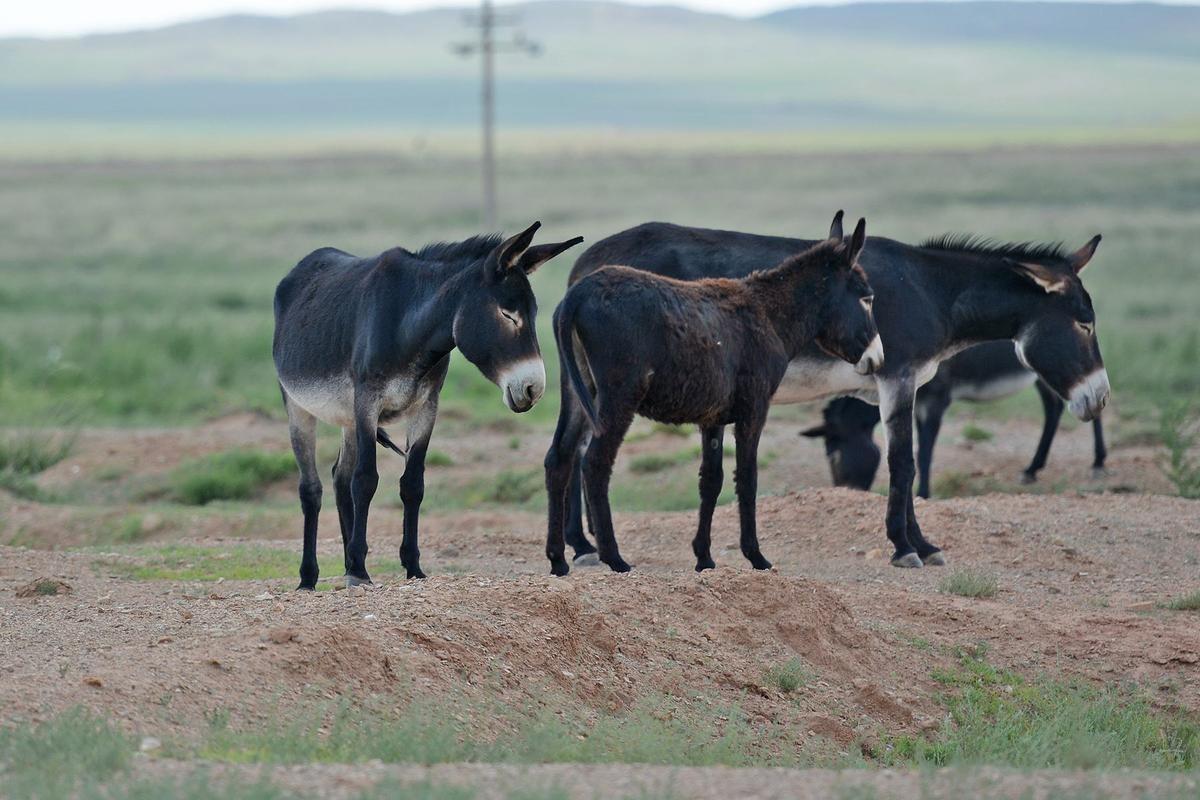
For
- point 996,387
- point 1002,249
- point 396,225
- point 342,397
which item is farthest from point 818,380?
point 396,225

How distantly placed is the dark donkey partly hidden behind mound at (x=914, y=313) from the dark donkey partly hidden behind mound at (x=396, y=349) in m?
1.76

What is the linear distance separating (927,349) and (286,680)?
5903 mm

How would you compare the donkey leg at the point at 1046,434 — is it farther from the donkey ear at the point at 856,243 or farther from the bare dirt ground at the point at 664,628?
the donkey ear at the point at 856,243

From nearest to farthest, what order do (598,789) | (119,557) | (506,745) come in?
(598,789) → (506,745) → (119,557)

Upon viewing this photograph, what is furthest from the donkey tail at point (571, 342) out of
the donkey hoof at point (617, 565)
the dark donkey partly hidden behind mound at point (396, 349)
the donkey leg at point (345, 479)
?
the donkey leg at point (345, 479)

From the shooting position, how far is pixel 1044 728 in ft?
24.8

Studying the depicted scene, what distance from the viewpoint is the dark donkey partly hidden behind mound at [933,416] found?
14414 mm

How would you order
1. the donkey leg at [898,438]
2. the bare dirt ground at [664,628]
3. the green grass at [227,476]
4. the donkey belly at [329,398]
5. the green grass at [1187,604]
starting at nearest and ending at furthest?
1. the bare dirt ground at [664,628]
2. the donkey belly at [329,398]
3. the green grass at [1187,604]
4. the donkey leg at [898,438]
5. the green grass at [227,476]

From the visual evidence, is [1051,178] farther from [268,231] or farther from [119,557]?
[119,557]

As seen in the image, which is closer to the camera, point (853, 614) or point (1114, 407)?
point (853, 614)

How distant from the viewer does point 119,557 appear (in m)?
11.2

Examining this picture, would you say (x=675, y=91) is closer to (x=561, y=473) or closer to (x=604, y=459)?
(x=561, y=473)

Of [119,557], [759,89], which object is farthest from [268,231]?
[759,89]

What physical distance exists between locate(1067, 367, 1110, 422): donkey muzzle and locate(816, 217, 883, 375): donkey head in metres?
2.18
